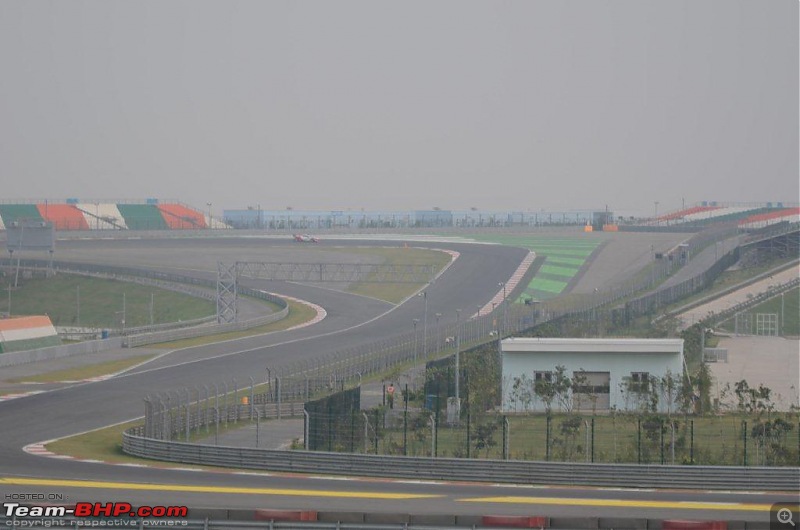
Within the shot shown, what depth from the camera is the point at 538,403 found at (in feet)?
151

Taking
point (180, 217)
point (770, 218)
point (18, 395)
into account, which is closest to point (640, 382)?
point (18, 395)

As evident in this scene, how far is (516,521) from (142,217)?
163 m

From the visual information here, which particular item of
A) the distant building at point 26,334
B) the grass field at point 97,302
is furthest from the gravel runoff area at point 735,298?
the grass field at point 97,302

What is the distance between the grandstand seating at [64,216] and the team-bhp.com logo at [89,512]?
145831 mm

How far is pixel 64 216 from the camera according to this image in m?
172

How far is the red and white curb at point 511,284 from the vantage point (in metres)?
88.9

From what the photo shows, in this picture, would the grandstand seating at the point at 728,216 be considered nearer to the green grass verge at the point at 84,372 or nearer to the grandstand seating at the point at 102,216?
the grandstand seating at the point at 102,216

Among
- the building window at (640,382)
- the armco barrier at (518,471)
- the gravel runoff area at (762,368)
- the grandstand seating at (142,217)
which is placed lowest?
the gravel runoff area at (762,368)

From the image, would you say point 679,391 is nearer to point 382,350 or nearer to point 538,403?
point 538,403

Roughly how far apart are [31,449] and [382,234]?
130465 mm

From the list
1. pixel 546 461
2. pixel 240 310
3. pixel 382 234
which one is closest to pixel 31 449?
pixel 546 461

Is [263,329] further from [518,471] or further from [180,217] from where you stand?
[180,217]

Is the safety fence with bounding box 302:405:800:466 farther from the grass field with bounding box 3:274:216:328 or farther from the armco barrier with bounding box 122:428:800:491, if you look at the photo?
the grass field with bounding box 3:274:216:328

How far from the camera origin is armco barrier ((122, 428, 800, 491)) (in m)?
31.4
